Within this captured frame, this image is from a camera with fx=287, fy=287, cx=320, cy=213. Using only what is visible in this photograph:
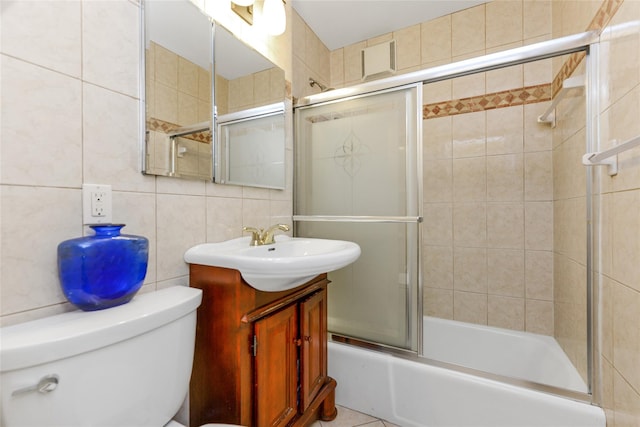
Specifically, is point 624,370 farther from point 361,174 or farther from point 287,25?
point 287,25

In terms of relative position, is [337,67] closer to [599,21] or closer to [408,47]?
[408,47]

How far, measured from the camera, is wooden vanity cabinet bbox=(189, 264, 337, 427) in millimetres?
964

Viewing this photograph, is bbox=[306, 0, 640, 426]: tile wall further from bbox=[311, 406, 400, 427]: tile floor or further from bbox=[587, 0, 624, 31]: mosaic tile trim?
bbox=[311, 406, 400, 427]: tile floor

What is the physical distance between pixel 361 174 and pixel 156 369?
1206 millimetres

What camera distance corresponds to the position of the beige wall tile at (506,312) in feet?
6.25

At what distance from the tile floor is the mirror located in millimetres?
1232

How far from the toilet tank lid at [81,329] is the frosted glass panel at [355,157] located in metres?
0.98

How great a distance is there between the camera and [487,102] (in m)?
2.00

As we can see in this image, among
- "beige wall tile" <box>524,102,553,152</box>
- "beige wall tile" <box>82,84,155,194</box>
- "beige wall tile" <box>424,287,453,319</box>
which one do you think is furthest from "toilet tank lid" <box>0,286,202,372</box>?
"beige wall tile" <box>524,102,553,152</box>

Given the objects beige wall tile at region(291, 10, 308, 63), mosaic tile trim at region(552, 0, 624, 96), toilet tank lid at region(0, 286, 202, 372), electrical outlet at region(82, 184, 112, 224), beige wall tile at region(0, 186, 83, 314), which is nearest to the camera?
toilet tank lid at region(0, 286, 202, 372)

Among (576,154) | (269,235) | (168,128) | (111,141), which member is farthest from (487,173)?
(111,141)

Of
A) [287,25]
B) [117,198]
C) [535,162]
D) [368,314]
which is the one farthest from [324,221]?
[535,162]

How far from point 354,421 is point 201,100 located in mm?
1652

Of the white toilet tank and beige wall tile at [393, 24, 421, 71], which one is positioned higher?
beige wall tile at [393, 24, 421, 71]
